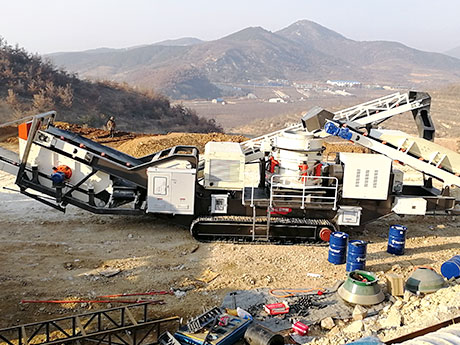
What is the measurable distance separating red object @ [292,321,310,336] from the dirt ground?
163 cm

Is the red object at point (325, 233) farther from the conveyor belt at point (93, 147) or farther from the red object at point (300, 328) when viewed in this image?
the conveyor belt at point (93, 147)

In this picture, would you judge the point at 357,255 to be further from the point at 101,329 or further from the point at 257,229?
the point at 101,329

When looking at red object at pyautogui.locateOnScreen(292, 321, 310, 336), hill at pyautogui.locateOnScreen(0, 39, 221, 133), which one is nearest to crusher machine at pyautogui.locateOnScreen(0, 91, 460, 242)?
red object at pyautogui.locateOnScreen(292, 321, 310, 336)

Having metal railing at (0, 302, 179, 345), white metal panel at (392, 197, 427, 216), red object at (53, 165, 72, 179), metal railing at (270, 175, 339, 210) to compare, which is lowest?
metal railing at (0, 302, 179, 345)

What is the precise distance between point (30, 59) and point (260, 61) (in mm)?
146146

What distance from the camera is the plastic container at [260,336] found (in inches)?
278

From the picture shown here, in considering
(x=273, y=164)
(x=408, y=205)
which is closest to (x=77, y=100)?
(x=273, y=164)

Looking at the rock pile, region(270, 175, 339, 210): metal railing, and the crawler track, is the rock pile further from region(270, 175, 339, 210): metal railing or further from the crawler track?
region(270, 175, 339, 210): metal railing

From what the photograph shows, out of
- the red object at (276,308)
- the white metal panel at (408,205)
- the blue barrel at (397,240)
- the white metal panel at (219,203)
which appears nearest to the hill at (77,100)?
the white metal panel at (219,203)

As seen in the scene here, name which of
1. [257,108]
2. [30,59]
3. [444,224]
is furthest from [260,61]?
[444,224]

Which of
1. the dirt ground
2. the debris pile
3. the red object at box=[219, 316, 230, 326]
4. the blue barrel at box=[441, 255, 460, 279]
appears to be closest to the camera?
the red object at box=[219, 316, 230, 326]

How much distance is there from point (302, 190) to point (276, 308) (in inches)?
166

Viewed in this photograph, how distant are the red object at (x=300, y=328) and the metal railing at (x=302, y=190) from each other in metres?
4.12

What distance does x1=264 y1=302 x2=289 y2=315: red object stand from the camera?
27.2 feet
